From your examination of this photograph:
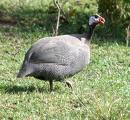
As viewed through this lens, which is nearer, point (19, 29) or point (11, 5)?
point (19, 29)

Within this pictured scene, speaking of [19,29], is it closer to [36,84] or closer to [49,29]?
[49,29]

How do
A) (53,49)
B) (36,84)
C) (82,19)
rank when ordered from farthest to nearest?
(82,19)
(36,84)
(53,49)

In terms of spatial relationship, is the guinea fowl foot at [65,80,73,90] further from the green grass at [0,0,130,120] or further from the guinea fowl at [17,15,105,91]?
the guinea fowl at [17,15,105,91]

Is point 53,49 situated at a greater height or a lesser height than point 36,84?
greater

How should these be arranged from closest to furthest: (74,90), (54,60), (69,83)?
(54,60) → (74,90) → (69,83)

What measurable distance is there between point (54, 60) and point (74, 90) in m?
0.49

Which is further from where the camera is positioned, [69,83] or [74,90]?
[69,83]

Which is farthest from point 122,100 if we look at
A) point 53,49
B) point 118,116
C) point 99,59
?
point 99,59

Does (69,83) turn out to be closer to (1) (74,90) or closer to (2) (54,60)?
(1) (74,90)

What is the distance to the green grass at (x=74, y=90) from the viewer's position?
6266mm

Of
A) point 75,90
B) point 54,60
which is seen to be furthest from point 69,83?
point 54,60

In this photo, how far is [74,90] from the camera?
7504mm

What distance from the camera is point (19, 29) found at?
445 inches

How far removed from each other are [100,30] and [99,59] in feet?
6.10
